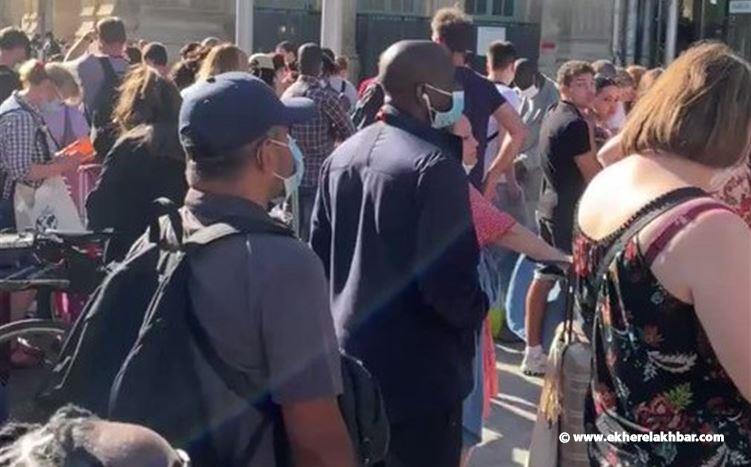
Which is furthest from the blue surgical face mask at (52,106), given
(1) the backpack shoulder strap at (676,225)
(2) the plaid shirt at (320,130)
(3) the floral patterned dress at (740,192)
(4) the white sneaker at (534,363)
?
(1) the backpack shoulder strap at (676,225)

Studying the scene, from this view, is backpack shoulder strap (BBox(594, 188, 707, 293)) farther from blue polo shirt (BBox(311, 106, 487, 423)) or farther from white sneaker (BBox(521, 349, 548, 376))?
white sneaker (BBox(521, 349, 548, 376))

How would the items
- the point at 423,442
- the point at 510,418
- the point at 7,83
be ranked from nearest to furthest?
the point at 423,442 → the point at 510,418 → the point at 7,83

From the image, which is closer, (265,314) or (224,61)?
(265,314)

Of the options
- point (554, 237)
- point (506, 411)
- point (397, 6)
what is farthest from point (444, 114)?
point (397, 6)

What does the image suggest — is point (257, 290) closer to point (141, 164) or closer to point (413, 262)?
point (413, 262)

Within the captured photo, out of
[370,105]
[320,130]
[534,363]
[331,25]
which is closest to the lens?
[370,105]

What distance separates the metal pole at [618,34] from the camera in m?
21.4

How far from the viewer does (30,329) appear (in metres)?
5.52

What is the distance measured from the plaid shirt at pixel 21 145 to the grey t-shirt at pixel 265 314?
14.9 feet

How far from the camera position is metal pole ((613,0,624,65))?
2139cm

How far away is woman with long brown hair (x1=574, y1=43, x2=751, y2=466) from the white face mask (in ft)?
22.8

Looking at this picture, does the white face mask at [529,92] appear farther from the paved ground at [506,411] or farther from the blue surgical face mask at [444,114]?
the blue surgical face mask at [444,114]

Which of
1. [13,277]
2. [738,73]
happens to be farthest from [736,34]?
[738,73]

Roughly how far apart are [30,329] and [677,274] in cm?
378
